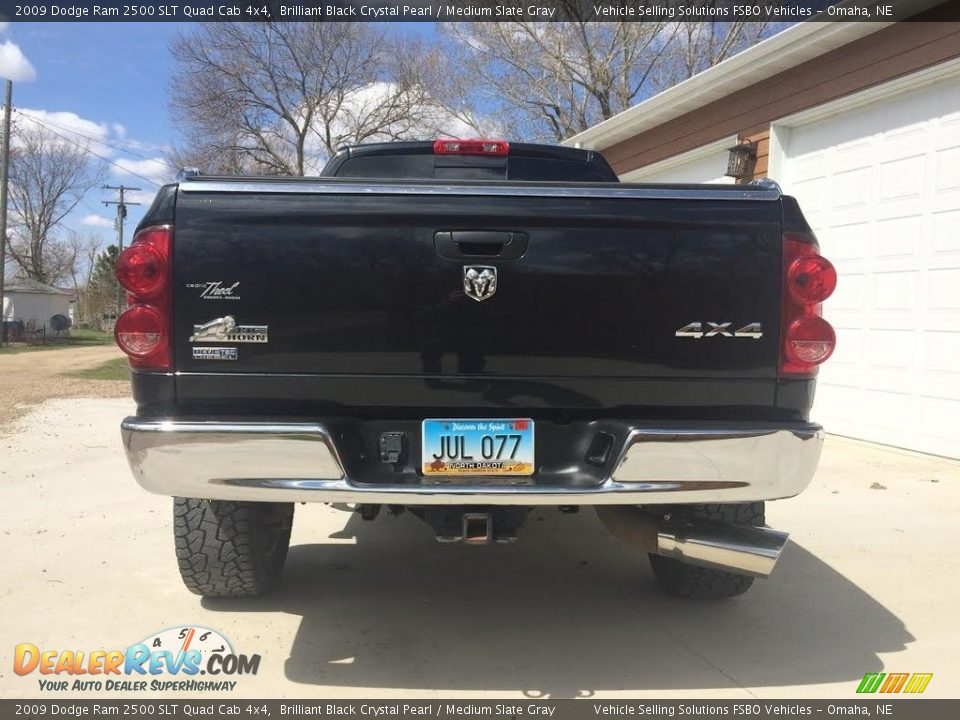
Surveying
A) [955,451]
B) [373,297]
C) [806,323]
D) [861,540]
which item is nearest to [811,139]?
[955,451]

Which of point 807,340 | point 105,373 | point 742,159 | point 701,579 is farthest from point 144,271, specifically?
point 105,373

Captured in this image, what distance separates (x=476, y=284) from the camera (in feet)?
8.20

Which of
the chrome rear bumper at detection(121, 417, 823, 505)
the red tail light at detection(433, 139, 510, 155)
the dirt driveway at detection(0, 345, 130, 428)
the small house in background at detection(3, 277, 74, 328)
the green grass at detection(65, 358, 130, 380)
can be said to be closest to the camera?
the chrome rear bumper at detection(121, 417, 823, 505)

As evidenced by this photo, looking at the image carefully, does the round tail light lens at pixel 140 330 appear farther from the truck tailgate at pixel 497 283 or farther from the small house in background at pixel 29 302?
the small house in background at pixel 29 302

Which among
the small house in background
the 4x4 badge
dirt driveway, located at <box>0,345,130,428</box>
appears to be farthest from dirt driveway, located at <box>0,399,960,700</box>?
the small house in background

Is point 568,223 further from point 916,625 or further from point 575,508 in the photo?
point 916,625

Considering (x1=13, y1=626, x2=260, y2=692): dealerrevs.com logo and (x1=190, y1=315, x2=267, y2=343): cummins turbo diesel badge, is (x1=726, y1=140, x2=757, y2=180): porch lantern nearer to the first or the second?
(x1=190, y1=315, x2=267, y2=343): cummins turbo diesel badge

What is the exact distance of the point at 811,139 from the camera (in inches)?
303

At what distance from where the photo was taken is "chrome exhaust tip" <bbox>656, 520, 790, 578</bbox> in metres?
2.54

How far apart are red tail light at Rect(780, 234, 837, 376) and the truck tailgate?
4cm

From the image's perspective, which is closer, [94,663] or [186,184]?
[186,184]

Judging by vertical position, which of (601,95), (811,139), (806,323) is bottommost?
(806,323)

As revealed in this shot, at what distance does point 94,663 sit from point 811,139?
755 cm

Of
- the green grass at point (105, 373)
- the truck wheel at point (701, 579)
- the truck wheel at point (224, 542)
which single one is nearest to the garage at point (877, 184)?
the truck wheel at point (701, 579)
